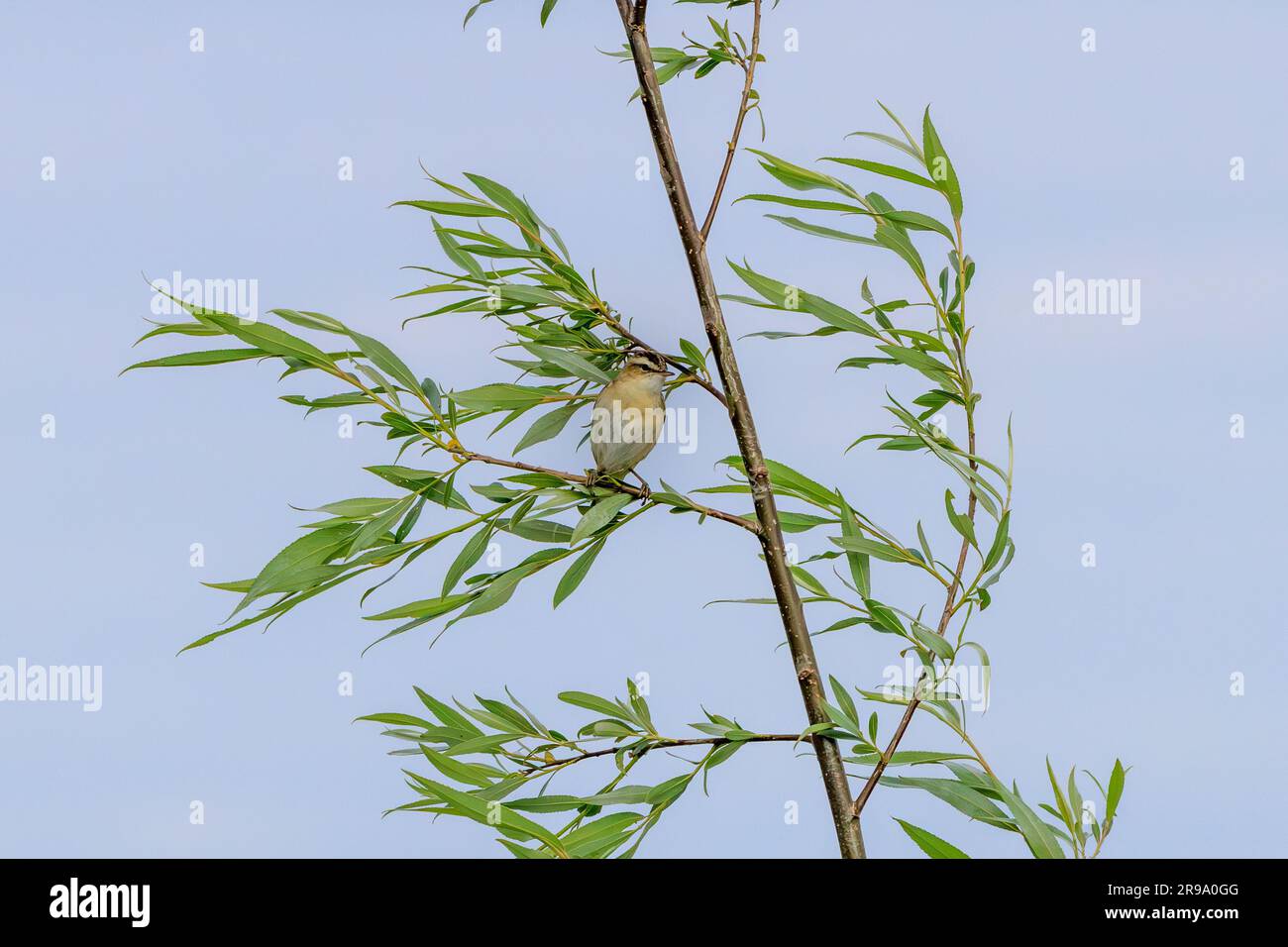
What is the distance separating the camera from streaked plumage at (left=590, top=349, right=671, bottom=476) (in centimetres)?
138

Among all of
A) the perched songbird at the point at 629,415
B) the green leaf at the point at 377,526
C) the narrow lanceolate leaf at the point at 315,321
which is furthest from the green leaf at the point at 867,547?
the narrow lanceolate leaf at the point at 315,321

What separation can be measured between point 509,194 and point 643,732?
24.4 inches

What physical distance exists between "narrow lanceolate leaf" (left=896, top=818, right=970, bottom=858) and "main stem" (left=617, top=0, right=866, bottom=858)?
0.08 meters

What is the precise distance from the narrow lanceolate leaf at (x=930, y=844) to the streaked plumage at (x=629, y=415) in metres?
0.49

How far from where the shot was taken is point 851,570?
4.71ft

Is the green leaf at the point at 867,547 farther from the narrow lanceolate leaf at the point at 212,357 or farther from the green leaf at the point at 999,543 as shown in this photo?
the narrow lanceolate leaf at the point at 212,357

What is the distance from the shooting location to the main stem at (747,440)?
1357 millimetres

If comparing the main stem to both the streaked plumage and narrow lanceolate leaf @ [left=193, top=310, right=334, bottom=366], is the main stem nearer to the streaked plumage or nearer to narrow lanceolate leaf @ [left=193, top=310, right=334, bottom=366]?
the streaked plumage

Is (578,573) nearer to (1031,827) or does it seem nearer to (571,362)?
(571,362)

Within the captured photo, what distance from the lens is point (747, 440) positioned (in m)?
1.37

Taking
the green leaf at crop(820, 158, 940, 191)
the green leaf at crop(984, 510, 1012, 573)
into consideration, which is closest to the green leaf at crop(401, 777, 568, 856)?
the green leaf at crop(984, 510, 1012, 573)
